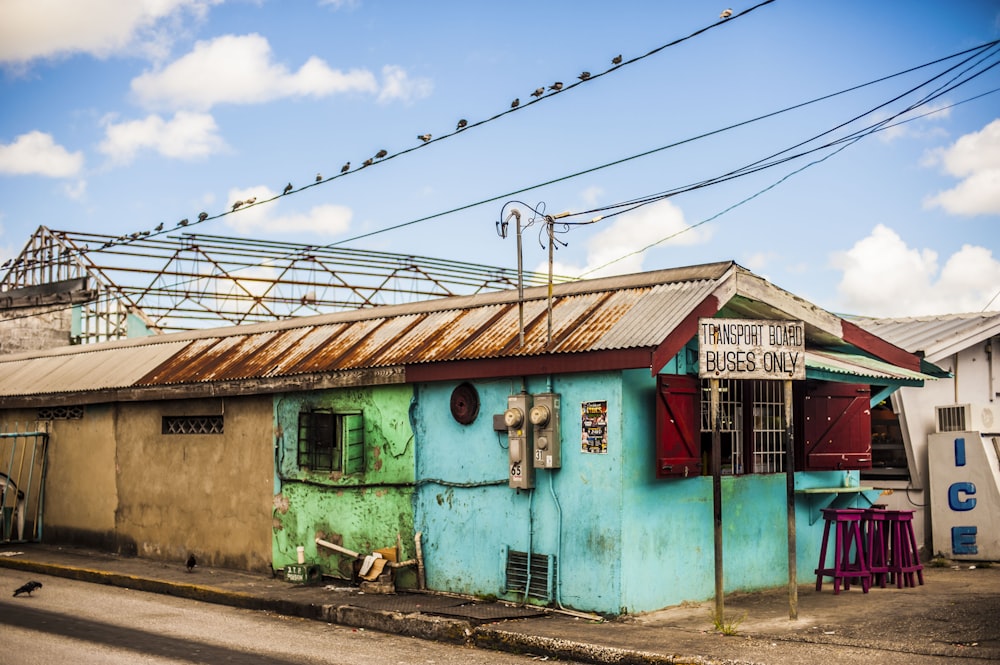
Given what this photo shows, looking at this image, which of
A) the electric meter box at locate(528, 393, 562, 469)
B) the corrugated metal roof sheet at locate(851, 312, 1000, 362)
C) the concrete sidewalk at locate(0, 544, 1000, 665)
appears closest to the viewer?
the concrete sidewalk at locate(0, 544, 1000, 665)

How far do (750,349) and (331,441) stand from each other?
6087 millimetres

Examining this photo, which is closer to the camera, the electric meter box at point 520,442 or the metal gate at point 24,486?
the electric meter box at point 520,442

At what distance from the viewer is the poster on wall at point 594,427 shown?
11.0 meters

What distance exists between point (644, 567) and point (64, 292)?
26.5 metres

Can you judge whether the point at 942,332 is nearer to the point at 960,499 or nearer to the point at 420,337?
the point at 960,499

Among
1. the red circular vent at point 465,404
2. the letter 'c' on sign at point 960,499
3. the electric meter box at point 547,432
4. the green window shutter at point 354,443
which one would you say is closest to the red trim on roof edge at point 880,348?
the letter 'c' on sign at point 960,499

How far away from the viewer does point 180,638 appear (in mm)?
10391

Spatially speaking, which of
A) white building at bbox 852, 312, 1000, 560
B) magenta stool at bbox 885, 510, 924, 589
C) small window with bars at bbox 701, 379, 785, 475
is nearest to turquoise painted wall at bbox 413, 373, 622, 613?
small window with bars at bbox 701, 379, 785, 475

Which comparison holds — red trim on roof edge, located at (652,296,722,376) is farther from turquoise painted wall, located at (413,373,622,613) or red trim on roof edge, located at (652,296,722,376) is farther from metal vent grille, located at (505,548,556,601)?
metal vent grille, located at (505,548,556,601)

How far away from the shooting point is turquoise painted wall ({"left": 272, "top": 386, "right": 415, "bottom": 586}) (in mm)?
13156

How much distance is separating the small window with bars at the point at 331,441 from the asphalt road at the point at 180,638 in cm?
226

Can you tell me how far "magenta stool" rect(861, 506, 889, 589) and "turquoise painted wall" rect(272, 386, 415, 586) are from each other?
5607mm

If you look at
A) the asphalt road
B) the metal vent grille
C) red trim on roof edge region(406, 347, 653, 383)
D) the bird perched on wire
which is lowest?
the asphalt road

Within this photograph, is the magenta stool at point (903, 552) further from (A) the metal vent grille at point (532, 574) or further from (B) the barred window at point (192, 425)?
(B) the barred window at point (192, 425)
